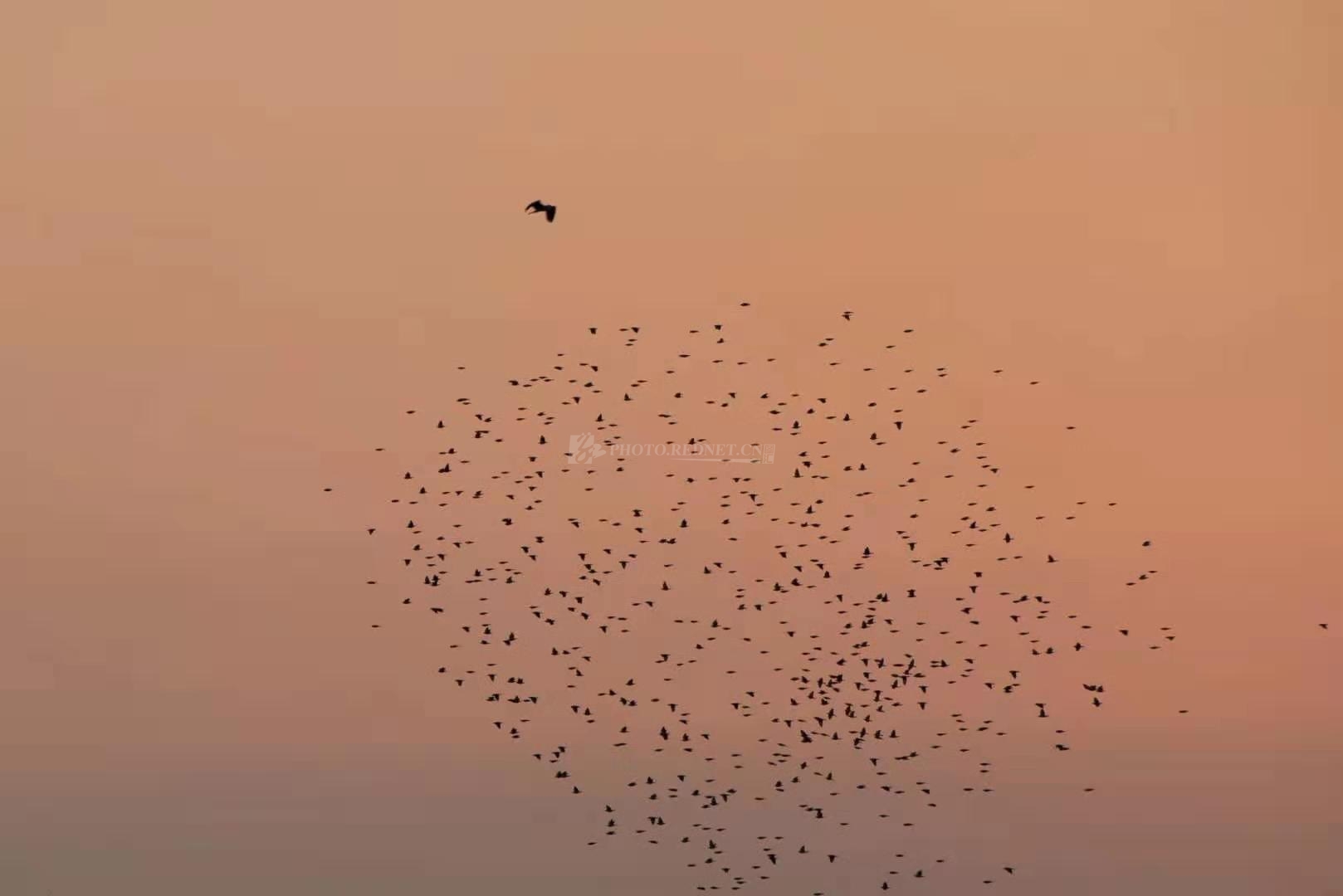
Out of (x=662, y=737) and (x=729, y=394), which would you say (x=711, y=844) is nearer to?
(x=662, y=737)

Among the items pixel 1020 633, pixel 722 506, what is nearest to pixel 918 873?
pixel 1020 633

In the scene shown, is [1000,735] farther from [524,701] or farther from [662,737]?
[524,701]

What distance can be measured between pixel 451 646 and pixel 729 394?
11.4 m

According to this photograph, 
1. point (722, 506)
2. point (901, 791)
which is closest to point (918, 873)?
point (901, 791)

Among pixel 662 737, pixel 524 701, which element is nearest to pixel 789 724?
pixel 662 737

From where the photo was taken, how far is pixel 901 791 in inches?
2778

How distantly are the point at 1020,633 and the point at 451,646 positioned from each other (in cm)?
1736

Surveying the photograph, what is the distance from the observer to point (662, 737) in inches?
2736

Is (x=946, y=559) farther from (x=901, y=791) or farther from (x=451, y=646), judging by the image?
(x=451, y=646)

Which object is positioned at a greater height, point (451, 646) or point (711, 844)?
point (451, 646)

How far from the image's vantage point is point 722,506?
69500 mm

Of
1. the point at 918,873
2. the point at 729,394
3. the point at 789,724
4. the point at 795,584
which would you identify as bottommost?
the point at 918,873

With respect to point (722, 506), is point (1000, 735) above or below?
below

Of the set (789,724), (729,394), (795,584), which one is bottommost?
(789,724)
